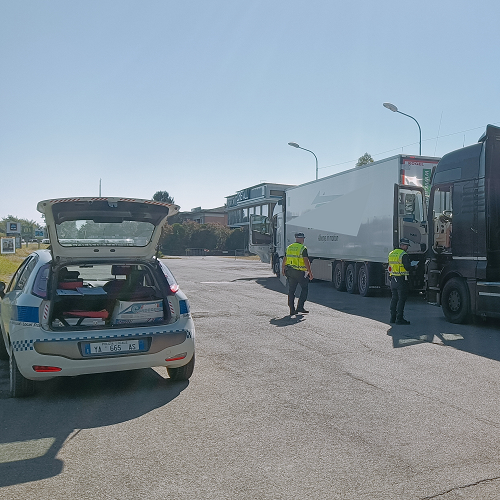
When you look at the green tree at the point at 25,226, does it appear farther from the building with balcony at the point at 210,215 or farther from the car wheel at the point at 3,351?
the car wheel at the point at 3,351

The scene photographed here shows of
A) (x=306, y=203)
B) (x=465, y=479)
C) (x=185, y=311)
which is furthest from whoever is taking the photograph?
(x=306, y=203)

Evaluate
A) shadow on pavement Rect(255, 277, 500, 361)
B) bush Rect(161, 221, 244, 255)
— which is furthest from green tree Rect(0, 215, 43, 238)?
shadow on pavement Rect(255, 277, 500, 361)

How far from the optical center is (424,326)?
35.1 feet

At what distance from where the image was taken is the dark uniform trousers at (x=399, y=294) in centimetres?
1073

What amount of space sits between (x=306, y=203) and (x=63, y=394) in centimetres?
1611

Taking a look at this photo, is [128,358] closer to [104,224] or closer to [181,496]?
[104,224]

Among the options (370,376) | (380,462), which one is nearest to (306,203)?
(370,376)

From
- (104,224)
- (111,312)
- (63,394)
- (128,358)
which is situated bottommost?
(63,394)

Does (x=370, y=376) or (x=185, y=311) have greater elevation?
(x=185, y=311)

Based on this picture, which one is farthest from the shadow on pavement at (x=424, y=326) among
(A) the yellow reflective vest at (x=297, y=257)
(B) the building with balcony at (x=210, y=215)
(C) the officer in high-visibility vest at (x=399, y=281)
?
(B) the building with balcony at (x=210, y=215)

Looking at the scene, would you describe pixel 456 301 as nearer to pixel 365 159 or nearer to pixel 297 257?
pixel 297 257

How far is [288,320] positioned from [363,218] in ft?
21.7

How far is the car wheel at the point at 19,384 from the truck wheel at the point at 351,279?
517 inches

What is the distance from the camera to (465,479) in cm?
366
